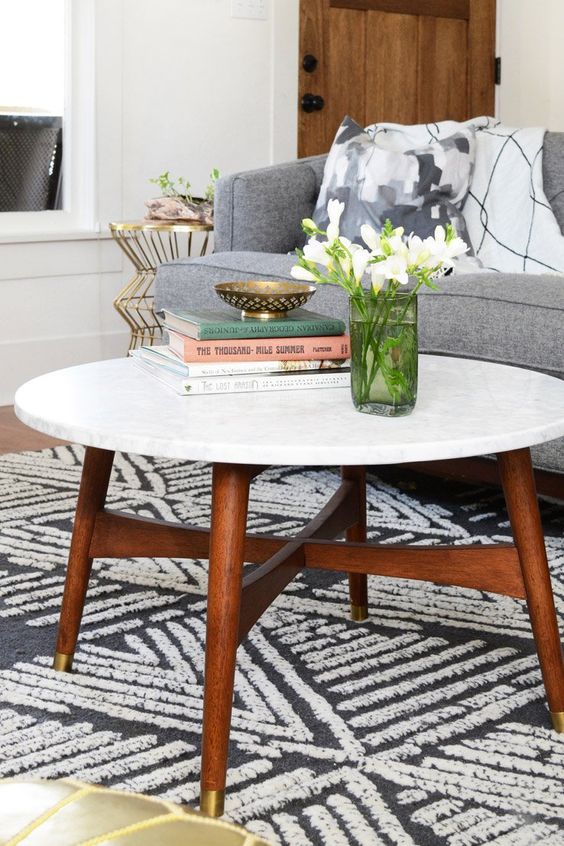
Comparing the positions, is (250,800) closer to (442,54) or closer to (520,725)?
(520,725)

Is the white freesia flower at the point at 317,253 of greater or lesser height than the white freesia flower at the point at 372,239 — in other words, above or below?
below

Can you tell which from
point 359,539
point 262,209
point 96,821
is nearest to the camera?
point 96,821

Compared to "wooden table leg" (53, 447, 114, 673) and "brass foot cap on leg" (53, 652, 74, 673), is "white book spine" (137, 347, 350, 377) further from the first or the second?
"brass foot cap on leg" (53, 652, 74, 673)

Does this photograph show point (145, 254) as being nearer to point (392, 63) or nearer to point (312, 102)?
point (312, 102)

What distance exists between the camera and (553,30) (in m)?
4.86

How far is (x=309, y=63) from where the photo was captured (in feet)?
13.9

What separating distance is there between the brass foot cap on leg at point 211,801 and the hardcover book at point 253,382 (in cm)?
48

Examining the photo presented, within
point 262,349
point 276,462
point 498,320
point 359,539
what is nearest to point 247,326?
point 262,349

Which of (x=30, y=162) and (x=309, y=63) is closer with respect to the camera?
(x=30, y=162)

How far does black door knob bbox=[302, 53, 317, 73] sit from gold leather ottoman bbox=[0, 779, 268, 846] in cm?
386

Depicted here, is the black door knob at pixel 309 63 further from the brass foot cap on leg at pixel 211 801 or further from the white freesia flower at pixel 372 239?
the brass foot cap on leg at pixel 211 801

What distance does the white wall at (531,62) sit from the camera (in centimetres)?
482

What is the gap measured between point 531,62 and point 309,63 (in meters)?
1.16

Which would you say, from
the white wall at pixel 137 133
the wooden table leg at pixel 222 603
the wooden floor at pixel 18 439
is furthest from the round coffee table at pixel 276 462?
the white wall at pixel 137 133
